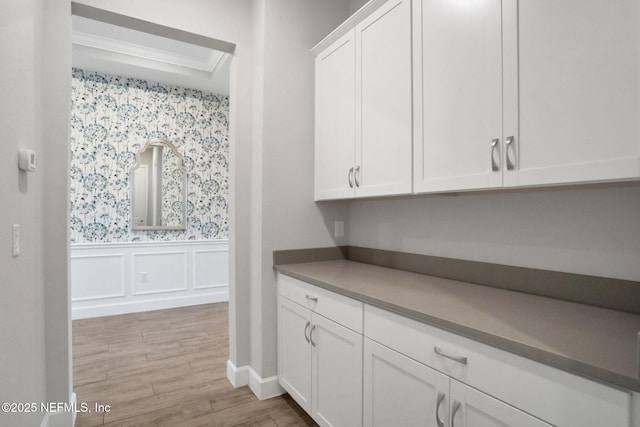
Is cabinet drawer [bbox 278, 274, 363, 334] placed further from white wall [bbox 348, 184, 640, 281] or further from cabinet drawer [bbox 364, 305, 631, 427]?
white wall [bbox 348, 184, 640, 281]

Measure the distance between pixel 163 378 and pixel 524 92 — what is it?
2.76 metres

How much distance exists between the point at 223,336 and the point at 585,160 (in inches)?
124

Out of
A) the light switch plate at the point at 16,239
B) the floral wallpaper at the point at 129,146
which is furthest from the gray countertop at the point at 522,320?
the floral wallpaper at the point at 129,146

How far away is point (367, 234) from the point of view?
2354mm

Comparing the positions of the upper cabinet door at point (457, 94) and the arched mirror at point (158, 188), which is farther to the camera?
the arched mirror at point (158, 188)

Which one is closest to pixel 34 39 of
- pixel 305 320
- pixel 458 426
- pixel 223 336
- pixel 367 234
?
pixel 305 320

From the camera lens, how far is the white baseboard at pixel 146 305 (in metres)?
3.78

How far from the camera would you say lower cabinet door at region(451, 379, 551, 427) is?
0.90m

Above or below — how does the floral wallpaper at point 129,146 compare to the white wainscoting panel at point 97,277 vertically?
above

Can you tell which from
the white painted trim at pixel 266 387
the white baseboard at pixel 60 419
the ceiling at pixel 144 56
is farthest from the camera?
the ceiling at pixel 144 56

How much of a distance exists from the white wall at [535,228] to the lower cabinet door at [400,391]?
688mm

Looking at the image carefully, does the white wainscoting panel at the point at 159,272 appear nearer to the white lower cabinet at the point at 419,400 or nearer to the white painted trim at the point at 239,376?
the white painted trim at the point at 239,376

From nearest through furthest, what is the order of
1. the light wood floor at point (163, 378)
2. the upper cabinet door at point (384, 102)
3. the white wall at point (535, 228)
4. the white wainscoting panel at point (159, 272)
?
the white wall at point (535, 228), the upper cabinet door at point (384, 102), the light wood floor at point (163, 378), the white wainscoting panel at point (159, 272)

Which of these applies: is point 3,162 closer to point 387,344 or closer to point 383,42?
point 387,344
